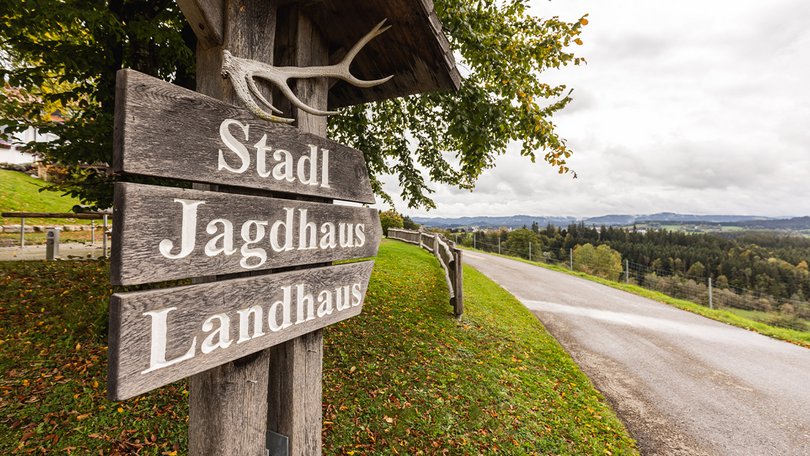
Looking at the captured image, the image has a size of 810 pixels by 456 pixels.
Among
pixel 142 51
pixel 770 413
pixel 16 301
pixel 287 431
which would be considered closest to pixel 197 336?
pixel 287 431

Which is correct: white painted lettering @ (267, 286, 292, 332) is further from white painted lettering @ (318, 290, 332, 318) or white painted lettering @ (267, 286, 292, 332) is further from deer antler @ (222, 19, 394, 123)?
deer antler @ (222, 19, 394, 123)

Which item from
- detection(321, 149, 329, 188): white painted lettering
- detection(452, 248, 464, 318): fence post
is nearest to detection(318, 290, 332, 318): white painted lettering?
detection(321, 149, 329, 188): white painted lettering

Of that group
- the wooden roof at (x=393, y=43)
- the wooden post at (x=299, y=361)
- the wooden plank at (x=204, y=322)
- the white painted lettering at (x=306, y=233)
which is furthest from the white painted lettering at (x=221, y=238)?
the wooden roof at (x=393, y=43)

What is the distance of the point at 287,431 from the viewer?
1872 mm

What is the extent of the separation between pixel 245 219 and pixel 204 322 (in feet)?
1.34

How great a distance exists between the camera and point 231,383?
1536 millimetres

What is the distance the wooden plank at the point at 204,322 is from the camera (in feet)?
3.58

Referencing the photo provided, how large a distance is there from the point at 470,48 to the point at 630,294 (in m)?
12.6

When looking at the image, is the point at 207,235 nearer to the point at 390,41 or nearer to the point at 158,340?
the point at 158,340

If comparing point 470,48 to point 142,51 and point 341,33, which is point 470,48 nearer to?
point 341,33

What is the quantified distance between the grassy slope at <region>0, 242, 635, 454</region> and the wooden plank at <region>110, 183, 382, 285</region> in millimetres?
2614

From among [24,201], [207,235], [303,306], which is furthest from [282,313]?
[24,201]

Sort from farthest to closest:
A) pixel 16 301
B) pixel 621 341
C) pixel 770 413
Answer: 1. pixel 621 341
2. pixel 16 301
3. pixel 770 413

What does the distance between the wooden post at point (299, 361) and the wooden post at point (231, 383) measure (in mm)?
202
